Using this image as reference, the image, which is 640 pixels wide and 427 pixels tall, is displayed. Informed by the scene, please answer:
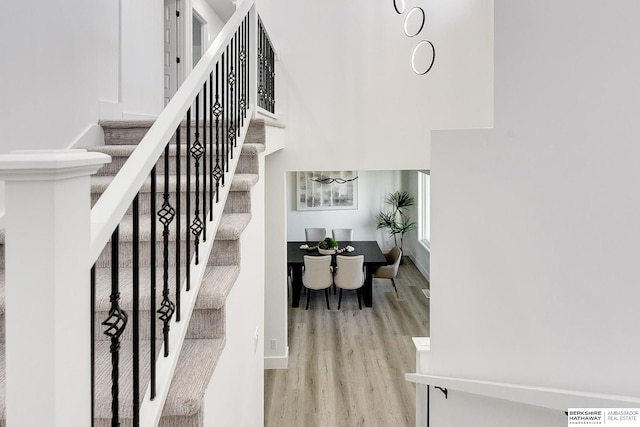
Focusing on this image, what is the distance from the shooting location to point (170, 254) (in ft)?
6.33

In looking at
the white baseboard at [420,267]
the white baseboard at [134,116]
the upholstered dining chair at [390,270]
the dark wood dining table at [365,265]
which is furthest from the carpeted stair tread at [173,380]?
the white baseboard at [420,267]

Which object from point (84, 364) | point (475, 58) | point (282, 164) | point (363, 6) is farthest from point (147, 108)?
point (84, 364)

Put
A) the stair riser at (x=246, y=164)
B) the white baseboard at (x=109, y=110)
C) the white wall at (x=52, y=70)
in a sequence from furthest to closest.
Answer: the white baseboard at (x=109, y=110) < the stair riser at (x=246, y=164) < the white wall at (x=52, y=70)

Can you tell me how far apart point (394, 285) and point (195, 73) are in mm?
6934

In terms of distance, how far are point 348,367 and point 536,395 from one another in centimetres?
343

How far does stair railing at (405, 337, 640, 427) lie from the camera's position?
1.74 meters

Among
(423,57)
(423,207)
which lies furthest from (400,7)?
(423,207)

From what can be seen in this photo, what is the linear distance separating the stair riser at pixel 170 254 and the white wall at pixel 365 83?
8.88 feet

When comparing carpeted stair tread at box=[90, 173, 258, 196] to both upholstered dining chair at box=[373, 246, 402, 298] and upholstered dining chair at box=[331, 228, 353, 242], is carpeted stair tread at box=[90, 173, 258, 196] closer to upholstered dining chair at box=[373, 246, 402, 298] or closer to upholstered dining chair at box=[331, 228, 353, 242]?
upholstered dining chair at box=[373, 246, 402, 298]

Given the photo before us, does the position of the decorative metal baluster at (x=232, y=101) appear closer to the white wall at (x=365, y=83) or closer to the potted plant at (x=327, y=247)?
the white wall at (x=365, y=83)

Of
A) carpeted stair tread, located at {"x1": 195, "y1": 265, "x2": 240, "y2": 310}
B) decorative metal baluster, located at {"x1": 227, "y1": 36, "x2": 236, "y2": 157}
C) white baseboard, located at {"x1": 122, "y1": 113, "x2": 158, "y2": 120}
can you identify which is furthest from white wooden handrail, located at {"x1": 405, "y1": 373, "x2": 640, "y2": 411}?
white baseboard, located at {"x1": 122, "y1": 113, "x2": 158, "y2": 120}

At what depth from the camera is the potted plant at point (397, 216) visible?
33.3 ft

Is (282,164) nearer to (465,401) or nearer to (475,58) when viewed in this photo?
(475,58)

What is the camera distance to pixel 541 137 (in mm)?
2111
